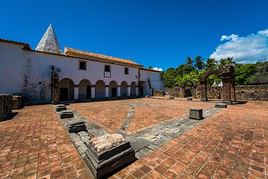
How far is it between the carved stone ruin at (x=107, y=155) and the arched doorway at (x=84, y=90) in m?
17.0

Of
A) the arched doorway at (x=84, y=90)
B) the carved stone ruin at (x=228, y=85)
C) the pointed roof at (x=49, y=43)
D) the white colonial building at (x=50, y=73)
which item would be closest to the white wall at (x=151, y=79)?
the white colonial building at (x=50, y=73)

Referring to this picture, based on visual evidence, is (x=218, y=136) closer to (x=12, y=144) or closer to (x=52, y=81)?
(x=12, y=144)

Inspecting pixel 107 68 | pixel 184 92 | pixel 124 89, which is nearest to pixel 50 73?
pixel 107 68

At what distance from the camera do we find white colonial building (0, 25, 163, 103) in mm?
11719

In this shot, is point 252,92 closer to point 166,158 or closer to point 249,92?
point 249,92

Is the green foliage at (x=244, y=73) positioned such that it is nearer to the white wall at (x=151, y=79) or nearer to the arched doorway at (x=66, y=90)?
the white wall at (x=151, y=79)

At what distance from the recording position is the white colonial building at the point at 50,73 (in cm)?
1172

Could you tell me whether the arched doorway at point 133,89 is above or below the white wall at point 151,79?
below

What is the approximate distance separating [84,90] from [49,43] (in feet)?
39.3

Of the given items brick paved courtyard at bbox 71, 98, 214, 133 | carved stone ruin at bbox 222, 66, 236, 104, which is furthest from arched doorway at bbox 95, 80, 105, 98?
carved stone ruin at bbox 222, 66, 236, 104

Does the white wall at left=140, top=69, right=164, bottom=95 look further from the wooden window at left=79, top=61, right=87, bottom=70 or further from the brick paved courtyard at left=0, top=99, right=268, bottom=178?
the brick paved courtyard at left=0, top=99, right=268, bottom=178

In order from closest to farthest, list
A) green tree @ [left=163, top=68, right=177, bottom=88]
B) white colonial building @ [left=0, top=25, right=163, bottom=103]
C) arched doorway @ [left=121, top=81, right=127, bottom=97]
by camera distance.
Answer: white colonial building @ [left=0, top=25, right=163, bottom=103]
arched doorway @ [left=121, top=81, right=127, bottom=97]
green tree @ [left=163, top=68, right=177, bottom=88]

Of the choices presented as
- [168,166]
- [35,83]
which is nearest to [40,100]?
[35,83]

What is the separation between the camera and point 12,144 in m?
3.11
